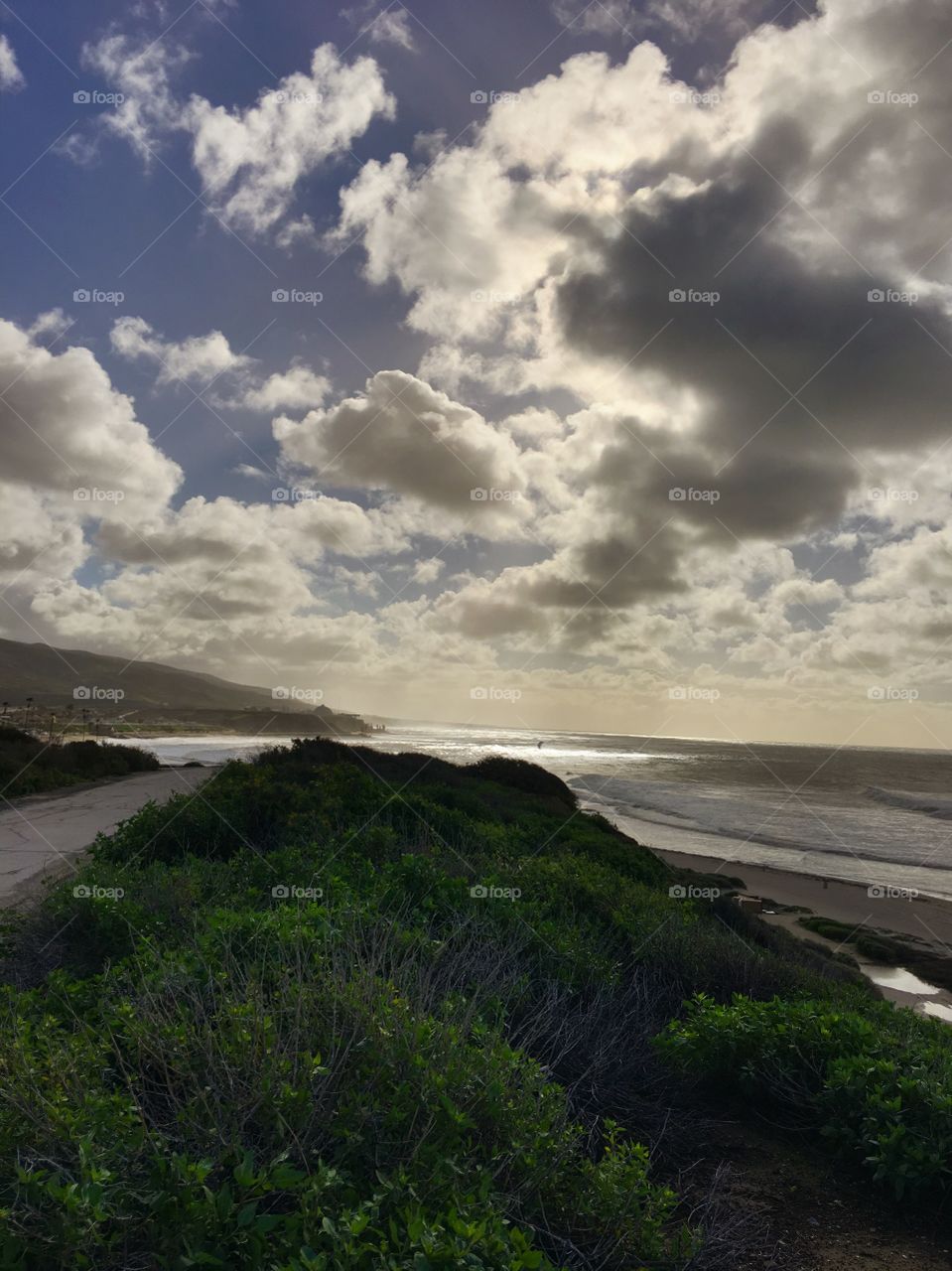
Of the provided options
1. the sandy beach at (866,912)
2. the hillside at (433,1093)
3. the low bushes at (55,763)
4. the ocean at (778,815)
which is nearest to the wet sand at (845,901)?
the sandy beach at (866,912)

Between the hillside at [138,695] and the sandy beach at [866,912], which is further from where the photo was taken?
the hillside at [138,695]

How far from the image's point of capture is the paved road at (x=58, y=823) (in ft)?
29.2

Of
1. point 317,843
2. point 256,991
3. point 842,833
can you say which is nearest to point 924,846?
point 842,833

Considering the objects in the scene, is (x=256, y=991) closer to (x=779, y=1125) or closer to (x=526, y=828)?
(x=779, y=1125)

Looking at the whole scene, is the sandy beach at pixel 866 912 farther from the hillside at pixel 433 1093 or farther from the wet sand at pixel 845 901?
the hillside at pixel 433 1093

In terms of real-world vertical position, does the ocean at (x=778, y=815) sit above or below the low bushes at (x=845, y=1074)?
below

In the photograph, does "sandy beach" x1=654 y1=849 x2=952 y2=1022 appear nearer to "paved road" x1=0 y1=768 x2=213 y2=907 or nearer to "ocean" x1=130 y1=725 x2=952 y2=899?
"ocean" x1=130 y1=725 x2=952 y2=899

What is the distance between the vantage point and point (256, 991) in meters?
3.07

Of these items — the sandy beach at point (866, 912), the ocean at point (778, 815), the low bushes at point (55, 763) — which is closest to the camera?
the sandy beach at point (866, 912)

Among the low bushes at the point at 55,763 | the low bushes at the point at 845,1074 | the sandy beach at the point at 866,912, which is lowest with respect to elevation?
the sandy beach at the point at 866,912

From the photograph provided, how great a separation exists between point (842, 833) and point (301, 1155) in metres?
34.8

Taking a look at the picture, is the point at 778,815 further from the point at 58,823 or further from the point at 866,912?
the point at 58,823

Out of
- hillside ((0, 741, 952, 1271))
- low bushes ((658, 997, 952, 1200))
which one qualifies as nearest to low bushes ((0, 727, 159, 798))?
hillside ((0, 741, 952, 1271))

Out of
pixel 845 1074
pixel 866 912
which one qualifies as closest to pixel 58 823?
pixel 845 1074
